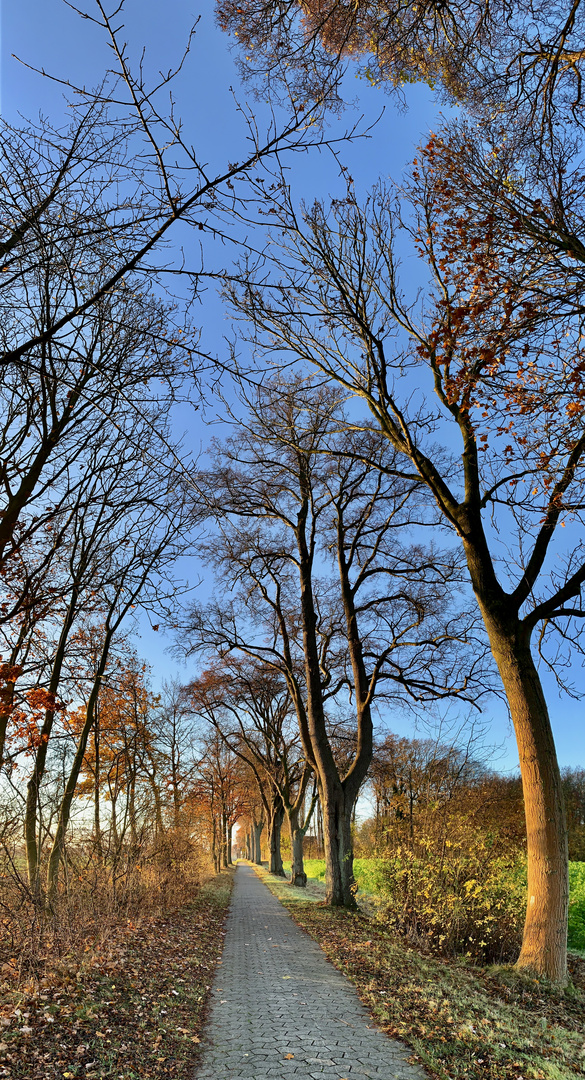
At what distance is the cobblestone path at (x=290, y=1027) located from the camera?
172 inches

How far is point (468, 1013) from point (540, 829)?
2488mm

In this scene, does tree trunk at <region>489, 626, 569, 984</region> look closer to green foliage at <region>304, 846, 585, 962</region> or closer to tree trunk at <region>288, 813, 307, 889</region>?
green foliage at <region>304, 846, 585, 962</region>

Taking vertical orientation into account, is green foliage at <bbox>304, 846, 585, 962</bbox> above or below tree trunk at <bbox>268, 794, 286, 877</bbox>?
above

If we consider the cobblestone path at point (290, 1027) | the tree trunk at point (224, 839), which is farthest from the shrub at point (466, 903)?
the tree trunk at point (224, 839)

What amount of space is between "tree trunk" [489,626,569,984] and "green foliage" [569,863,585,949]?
868 centimetres

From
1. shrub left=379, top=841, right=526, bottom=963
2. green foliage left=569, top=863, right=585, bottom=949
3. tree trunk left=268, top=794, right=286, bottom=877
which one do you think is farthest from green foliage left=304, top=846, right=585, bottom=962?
tree trunk left=268, top=794, right=286, bottom=877

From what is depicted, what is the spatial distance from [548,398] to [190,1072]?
6.53 meters

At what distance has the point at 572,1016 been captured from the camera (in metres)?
5.95

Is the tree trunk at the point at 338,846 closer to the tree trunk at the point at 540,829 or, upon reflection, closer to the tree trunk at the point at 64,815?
the tree trunk at the point at 64,815

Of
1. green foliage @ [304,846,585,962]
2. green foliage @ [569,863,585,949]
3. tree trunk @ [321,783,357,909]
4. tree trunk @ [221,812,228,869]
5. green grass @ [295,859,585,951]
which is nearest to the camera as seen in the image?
green foliage @ [304,846,585,962]

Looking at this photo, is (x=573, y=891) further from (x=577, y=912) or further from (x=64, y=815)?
(x=64, y=815)

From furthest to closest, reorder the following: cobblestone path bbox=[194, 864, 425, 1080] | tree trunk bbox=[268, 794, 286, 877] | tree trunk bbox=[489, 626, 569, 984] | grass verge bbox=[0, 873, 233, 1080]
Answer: tree trunk bbox=[268, 794, 286, 877], tree trunk bbox=[489, 626, 569, 984], cobblestone path bbox=[194, 864, 425, 1080], grass verge bbox=[0, 873, 233, 1080]

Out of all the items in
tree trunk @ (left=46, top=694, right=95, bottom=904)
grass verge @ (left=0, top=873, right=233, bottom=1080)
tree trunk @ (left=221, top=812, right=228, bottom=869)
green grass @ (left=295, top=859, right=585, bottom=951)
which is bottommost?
tree trunk @ (left=221, top=812, right=228, bottom=869)

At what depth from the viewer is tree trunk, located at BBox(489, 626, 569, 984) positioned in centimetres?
702
